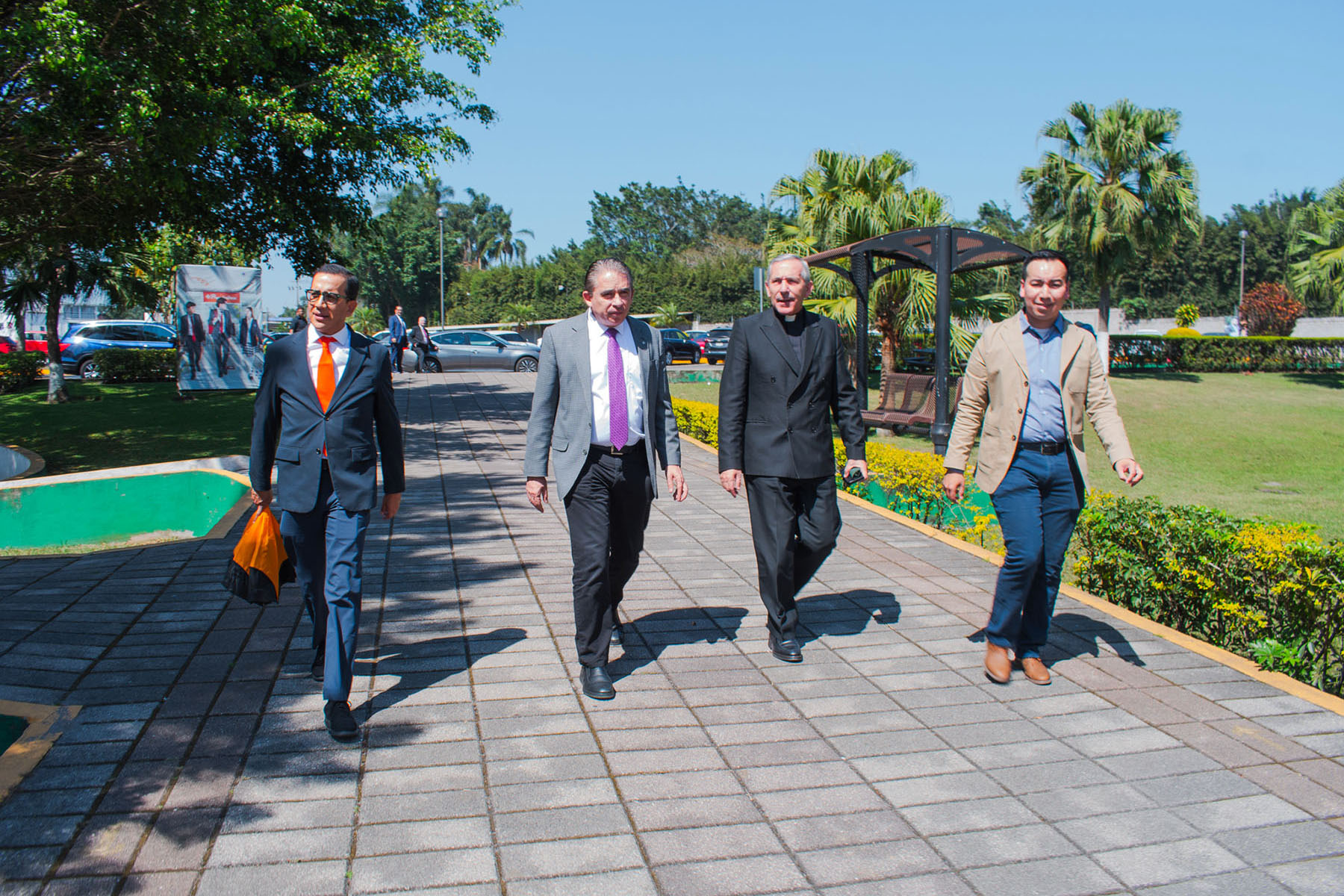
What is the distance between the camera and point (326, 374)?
3750mm

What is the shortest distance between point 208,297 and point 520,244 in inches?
3224

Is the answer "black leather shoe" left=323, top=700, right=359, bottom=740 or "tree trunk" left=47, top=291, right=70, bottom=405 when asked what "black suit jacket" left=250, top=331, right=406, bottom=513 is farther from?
"tree trunk" left=47, top=291, right=70, bottom=405

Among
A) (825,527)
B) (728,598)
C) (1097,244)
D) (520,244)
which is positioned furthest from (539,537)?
(520,244)

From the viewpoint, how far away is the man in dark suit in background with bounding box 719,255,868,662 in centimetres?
443

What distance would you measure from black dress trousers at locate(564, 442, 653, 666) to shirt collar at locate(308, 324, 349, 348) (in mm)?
1048

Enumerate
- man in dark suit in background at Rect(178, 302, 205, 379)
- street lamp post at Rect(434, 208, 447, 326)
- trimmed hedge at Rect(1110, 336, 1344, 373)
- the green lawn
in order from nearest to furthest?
the green lawn, man in dark suit in background at Rect(178, 302, 205, 379), trimmed hedge at Rect(1110, 336, 1344, 373), street lamp post at Rect(434, 208, 447, 326)

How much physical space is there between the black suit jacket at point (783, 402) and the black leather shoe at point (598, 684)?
104 centimetres

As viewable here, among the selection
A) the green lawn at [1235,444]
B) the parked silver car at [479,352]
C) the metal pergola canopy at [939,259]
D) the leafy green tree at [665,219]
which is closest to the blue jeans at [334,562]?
the metal pergola canopy at [939,259]

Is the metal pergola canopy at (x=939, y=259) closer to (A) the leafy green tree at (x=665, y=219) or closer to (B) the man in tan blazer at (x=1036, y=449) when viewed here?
(B) the man in tan blazer at (x=1036, y=449)

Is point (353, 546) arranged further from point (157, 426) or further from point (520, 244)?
point (520, 244)

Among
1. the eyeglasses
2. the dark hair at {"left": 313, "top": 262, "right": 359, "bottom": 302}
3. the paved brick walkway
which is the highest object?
the dark hair at {"left": 313, "top": 262, "right": 359, "bottom": 302}

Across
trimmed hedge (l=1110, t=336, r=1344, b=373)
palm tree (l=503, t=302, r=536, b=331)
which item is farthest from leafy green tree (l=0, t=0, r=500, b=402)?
palm tree (l=503, t=302, r=536, b=331)

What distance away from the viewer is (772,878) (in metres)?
2.71

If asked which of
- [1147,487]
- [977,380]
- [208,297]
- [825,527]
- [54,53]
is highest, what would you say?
[54,53]
